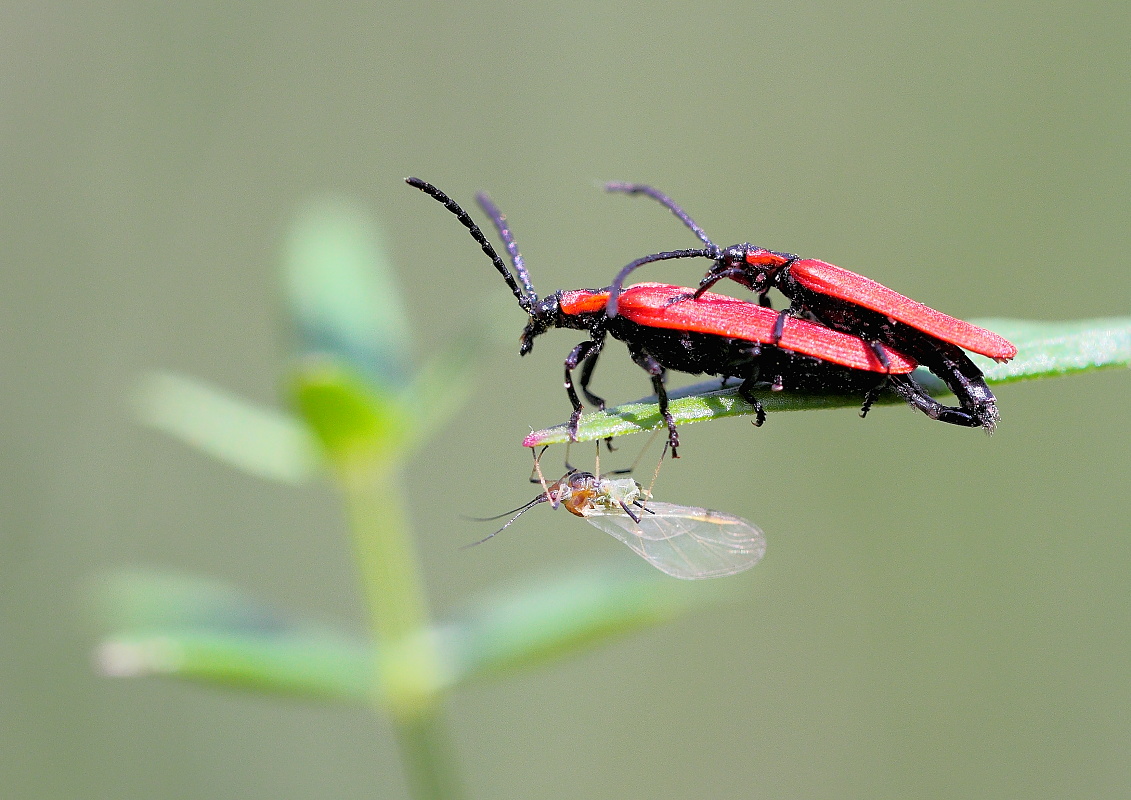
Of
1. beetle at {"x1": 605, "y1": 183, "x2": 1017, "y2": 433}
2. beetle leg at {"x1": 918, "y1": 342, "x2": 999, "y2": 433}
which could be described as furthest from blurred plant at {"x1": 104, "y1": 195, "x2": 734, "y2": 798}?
beetle leg at {"x1": 918, "y1": 342, "x2": 999, "y2": 433}

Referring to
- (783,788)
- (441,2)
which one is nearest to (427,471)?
(783,788)

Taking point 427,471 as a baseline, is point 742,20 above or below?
above

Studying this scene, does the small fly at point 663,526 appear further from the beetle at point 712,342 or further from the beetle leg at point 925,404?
the beetle leg at point 925,404

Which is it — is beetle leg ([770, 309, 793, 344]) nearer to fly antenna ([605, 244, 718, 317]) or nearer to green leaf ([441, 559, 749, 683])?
fly antenna ([605, 244, 718, 317])

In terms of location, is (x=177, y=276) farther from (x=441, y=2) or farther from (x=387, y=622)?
(x=387, y=622)

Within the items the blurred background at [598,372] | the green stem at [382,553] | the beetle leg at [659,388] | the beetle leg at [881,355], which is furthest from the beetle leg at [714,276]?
the blurred background at [598,372]

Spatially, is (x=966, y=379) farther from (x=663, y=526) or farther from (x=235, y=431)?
(x=235, y=431)

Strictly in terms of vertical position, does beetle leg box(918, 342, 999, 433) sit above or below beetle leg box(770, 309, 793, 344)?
below
